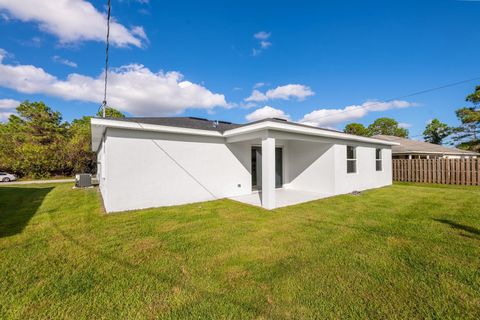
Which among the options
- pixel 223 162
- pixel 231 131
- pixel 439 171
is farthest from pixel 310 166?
pixel 439 171

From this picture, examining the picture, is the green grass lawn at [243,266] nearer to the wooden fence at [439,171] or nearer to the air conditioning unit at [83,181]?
the air conditioning unit at [83,181]

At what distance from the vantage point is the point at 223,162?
822cm

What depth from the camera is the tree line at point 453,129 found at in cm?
1806

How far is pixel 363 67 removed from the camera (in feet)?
43.2

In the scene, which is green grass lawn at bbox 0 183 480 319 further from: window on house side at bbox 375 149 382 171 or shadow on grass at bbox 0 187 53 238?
window on house side at bbox 375 149 382 171

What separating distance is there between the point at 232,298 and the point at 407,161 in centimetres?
1585

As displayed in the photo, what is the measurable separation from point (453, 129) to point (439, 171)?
20332 millimetres

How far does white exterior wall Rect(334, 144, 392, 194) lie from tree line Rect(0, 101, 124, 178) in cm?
2352

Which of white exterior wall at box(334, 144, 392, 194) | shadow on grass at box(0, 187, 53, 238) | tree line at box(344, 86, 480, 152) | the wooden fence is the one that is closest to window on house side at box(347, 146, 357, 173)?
white exterior wall at box(334, 144, 392, 194)

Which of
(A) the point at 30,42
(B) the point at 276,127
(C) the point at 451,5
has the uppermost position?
(C) the point at 451,5

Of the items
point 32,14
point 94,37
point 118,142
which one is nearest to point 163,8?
point 94,37

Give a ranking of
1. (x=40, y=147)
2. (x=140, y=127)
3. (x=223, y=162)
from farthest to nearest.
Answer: (x=40, y=147)
(x=223, y=162)
(x=140, y=127)

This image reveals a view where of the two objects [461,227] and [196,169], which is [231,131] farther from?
[461,227]

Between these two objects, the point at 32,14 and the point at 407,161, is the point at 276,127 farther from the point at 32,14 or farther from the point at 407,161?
the point at 407,161
